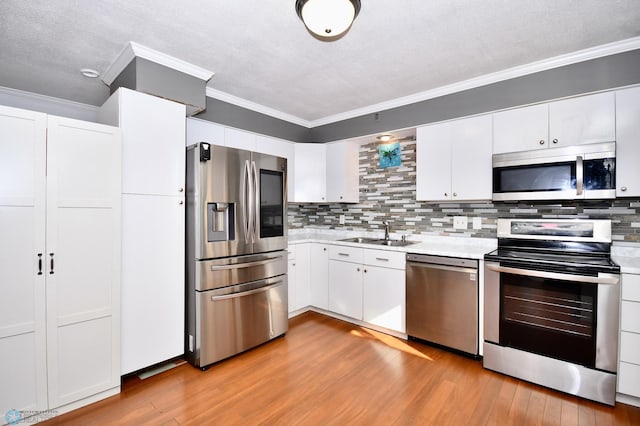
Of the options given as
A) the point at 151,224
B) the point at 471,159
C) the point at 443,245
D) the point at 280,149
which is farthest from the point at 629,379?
the point at 280,149

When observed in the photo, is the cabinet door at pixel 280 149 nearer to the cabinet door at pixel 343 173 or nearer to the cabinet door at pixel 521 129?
the cabinet door at pixel 343 173

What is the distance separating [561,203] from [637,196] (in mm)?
481

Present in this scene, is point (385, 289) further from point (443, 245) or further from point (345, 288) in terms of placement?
point (443, 245)

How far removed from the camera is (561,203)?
2561 millimetres

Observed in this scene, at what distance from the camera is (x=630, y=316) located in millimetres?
1906

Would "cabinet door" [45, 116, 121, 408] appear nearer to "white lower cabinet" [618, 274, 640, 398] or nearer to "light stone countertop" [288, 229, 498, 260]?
"light stone countertop" [288, 229, 498, 260]

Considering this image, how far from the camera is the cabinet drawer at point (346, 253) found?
3266 millimetres

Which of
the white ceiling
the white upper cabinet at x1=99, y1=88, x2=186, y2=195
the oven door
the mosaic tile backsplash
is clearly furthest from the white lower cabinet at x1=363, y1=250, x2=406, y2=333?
the white upper cabinet at x1=99, y1=88, x2=186, y2=195

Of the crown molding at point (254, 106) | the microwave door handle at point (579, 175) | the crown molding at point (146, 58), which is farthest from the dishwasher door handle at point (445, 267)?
the crown molding at point (146, 58)

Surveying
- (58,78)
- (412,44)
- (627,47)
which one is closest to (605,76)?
(627,47)

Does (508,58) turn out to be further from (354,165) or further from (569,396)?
(569,396)

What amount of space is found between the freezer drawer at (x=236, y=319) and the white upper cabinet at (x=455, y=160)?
1832 mm

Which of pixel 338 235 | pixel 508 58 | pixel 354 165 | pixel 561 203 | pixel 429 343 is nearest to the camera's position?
pixel 508 58

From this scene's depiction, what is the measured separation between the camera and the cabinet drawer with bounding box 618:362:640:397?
190 cm
